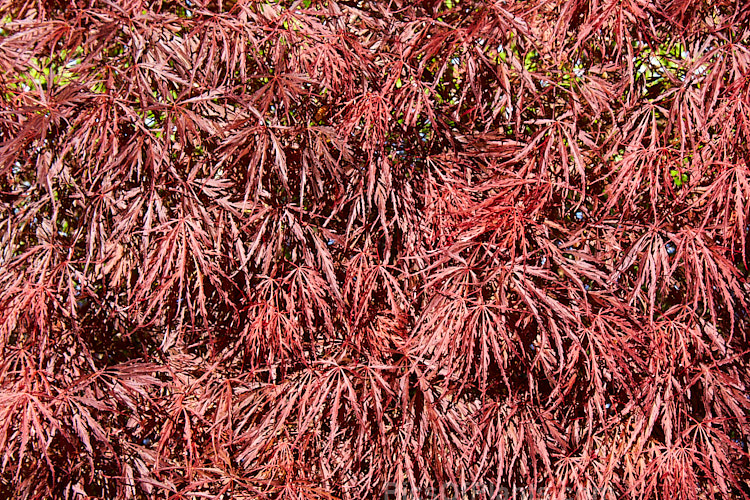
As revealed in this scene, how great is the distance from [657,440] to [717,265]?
1.81 feet

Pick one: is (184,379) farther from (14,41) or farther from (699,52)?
(699,52)

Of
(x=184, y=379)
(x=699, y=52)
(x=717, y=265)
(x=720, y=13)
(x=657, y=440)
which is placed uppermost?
(x=720, y=13)

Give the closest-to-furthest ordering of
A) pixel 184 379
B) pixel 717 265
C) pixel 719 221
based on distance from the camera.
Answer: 1. pixel 717 265
2. pixel 719 221
3. pixel 184 379

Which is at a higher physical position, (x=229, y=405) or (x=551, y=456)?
(x=551, y=456)

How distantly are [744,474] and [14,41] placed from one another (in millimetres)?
2530

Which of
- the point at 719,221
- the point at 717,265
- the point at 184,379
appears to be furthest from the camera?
the point at 184,379

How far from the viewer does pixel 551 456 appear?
5.86 ft

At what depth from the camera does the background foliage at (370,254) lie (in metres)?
1.64

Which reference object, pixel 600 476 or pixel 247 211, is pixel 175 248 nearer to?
pixel 247 211

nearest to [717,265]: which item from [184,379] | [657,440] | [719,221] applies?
[719,221]

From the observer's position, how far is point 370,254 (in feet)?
5.91

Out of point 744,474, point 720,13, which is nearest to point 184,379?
point 744,474

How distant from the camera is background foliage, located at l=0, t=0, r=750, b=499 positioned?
5.39ft

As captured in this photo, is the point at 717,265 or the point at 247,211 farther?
the point at 247,211
